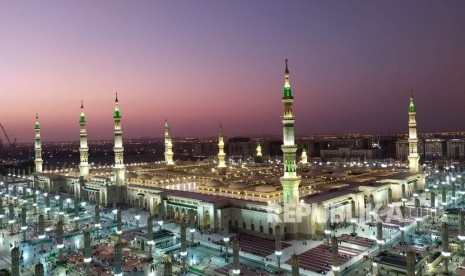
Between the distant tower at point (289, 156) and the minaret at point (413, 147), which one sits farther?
the minaret at point (413, 147)

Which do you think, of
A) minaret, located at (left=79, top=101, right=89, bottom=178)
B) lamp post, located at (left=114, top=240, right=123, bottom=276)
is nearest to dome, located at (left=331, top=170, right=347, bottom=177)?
lamp post, located at (left=114, top=240, right=123, bottom=276)

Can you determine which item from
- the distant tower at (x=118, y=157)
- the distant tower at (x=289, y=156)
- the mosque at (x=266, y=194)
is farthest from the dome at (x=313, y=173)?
the distant tower at (x=118, y=157)

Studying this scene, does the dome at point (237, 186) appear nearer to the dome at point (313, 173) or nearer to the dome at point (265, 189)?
the dome at point (265, 189)

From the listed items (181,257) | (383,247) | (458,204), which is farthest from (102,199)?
(458,204)

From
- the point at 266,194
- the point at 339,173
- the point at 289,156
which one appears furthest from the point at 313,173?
the point at 289,156

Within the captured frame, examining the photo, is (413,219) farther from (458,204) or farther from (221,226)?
(221,226)

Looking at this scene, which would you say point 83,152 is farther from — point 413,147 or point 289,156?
point 413,147

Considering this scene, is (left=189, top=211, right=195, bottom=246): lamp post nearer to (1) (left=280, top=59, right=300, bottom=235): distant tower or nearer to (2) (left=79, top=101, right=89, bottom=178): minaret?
(1) (left=280, top=59, right=300, bottom=235): distant tower

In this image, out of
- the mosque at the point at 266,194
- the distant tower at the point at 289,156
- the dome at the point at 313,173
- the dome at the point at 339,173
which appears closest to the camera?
the mosque at the point at 266,194
